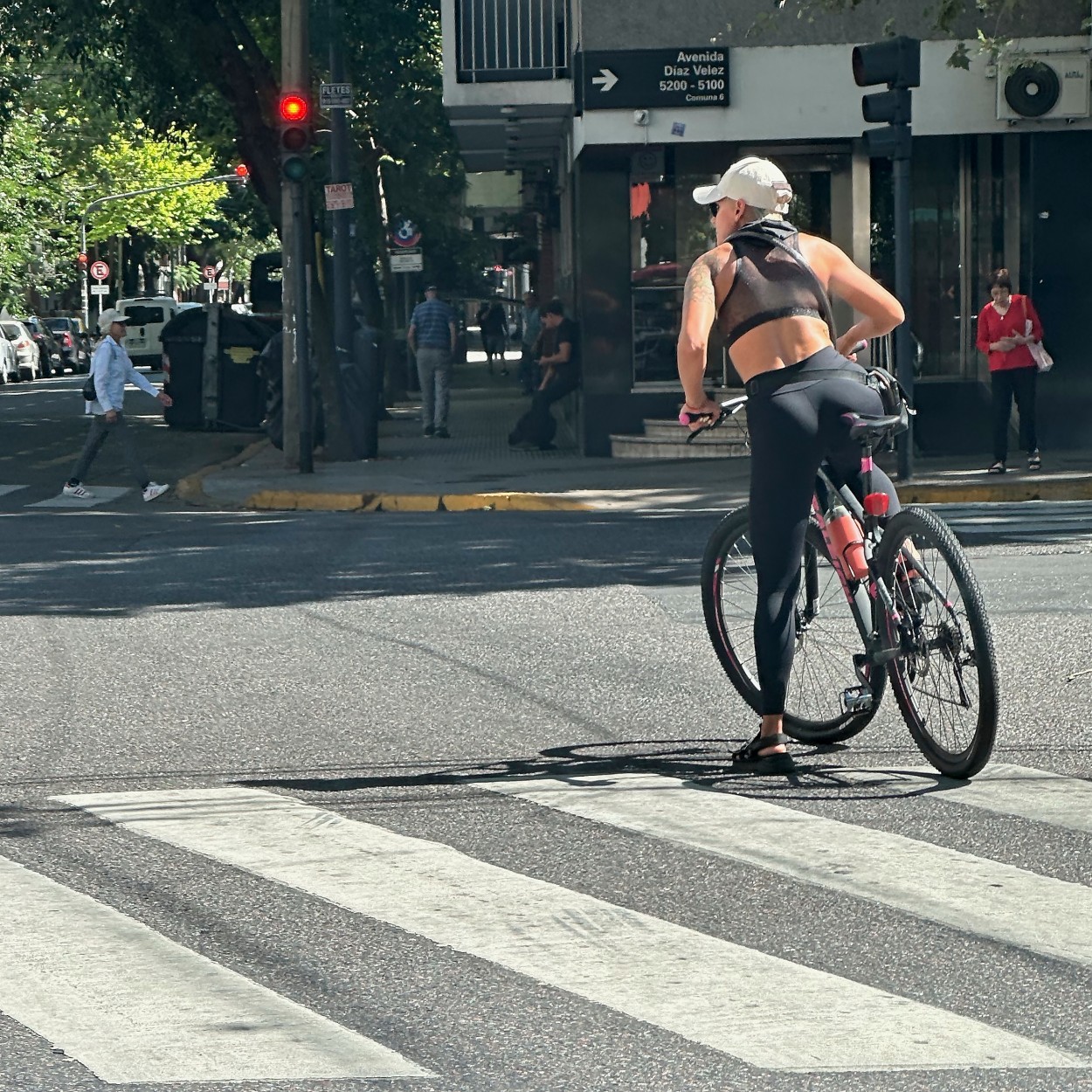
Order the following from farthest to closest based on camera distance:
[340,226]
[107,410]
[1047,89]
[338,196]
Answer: [340,226], [338,196], [1047,89], [107,410]

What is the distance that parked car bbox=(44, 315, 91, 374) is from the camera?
63219 millimetres

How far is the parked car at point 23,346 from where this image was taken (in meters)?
54.2

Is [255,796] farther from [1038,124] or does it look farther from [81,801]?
[1038,124]

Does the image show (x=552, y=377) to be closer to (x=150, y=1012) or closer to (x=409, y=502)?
(x=409, y=502)

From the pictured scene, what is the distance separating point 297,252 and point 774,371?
45.3ft

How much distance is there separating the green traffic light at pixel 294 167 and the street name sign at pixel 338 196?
181cm

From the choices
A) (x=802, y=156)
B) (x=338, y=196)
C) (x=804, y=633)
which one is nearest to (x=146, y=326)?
(x=338, y=196)

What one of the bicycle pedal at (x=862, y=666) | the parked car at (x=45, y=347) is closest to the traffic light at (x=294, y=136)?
the bicycle pedal at (x=862, y=666)

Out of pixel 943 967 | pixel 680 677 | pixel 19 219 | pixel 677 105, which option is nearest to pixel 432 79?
pixel 677 105

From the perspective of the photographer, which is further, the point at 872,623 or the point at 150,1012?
the point at 872,623

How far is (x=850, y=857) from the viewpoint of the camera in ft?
16.9

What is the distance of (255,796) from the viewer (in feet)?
19.8

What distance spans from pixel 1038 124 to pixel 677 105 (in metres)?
3.35

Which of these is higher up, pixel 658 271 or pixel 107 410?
pixel 658 271
